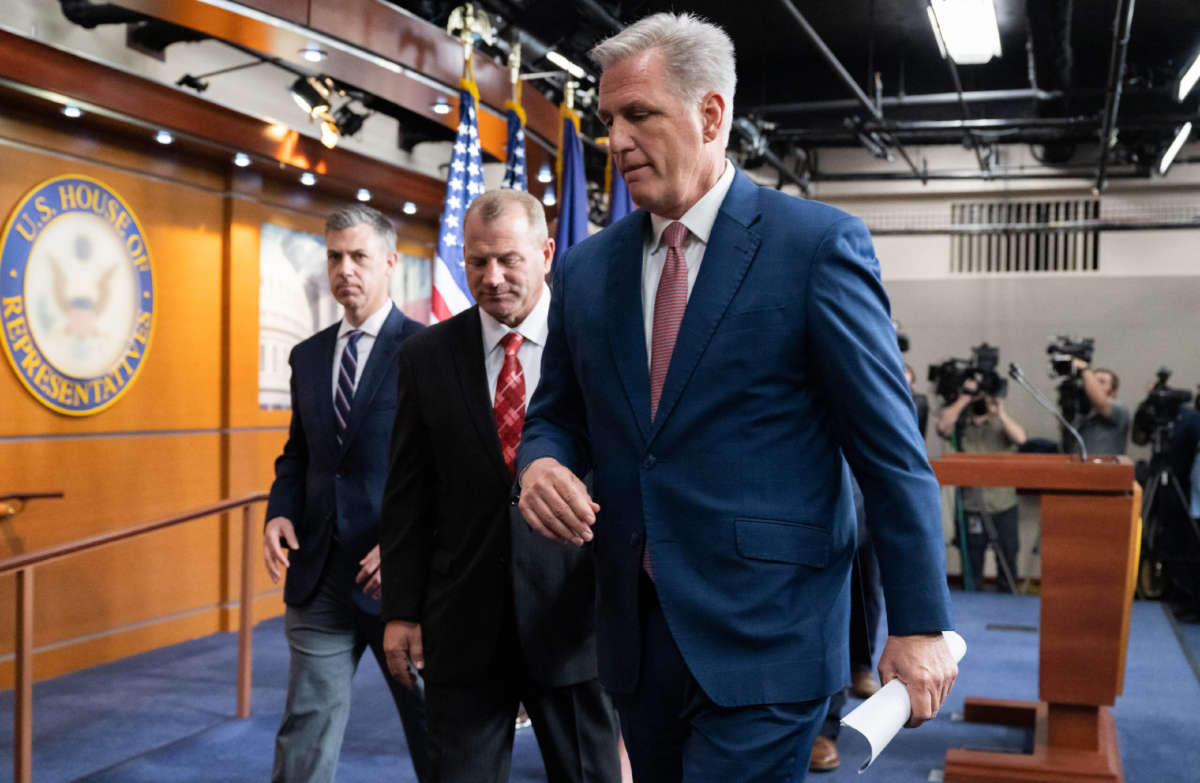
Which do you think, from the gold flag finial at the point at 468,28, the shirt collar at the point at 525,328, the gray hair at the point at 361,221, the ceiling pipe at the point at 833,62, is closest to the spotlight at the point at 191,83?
the gold flag finial at the point at 468,28

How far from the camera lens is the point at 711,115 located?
1.58m

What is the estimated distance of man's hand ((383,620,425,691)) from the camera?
2.44m

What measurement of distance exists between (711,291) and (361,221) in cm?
183

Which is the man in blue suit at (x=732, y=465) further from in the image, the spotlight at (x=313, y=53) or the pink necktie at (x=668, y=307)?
the spotlight at (x=313, y=53)

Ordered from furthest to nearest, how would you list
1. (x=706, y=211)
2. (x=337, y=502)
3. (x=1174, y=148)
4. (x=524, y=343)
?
(x=1174, y=148) → (x=337, y=502) → (x=524, y=343) → (x=706, y=211)

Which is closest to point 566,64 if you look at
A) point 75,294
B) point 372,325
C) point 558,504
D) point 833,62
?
point 833,62

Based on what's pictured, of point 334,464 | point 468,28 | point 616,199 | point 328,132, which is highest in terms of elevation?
point 468,28

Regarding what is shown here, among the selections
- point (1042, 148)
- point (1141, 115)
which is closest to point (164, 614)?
point (1141, 115)

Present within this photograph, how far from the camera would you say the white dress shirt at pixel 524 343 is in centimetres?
246

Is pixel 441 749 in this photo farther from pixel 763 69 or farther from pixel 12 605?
pixel 763 69

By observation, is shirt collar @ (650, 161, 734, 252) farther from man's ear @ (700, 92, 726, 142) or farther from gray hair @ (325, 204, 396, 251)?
gray hair @ (325, 204, 396, 251)

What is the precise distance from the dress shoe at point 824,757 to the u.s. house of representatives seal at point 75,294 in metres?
3.94

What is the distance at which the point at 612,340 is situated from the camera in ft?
5.30

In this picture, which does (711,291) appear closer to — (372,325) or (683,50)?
(683,50)
